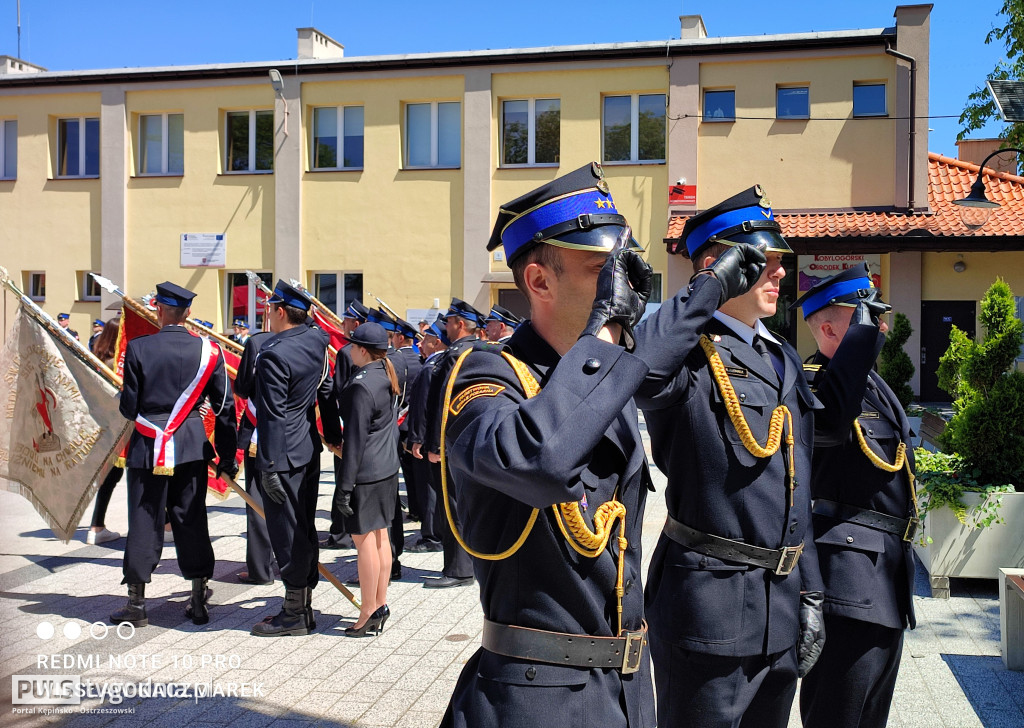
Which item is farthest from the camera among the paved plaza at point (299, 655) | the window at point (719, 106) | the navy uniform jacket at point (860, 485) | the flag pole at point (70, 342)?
the window at point (719, 106)

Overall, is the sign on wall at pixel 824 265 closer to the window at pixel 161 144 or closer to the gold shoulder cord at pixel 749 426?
the window at pixel 161 144

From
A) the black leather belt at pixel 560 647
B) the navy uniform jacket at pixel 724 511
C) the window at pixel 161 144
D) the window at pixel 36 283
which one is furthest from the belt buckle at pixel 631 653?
the window at pixel 36 283

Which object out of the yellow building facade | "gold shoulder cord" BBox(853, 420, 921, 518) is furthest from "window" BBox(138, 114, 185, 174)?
"gold shoulder cord" BBox(853, 420, 921, 518)

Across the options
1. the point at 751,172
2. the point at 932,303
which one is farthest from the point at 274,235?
the point at 932,303

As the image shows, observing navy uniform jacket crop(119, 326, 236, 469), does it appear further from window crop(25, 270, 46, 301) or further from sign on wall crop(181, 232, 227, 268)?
Result: window crop(25, 270, 46, 301)

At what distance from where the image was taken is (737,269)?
2.53 m

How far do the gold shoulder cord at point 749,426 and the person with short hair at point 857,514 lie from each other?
0.46 m

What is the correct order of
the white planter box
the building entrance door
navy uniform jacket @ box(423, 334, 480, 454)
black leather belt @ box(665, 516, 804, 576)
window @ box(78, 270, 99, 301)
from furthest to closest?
1. window @ box(78, 270, 99, 301)
2. the building entrance door
3. navy uniform jacket @ box(423, 334, 480, 454)
4. the white planter box
5. black leather belt @ box(665, 516, 804, 576)

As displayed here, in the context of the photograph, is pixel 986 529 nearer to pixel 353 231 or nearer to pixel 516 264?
pixel 516 264

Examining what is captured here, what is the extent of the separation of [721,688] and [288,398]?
4.31 meters

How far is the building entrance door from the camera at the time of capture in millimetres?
19984

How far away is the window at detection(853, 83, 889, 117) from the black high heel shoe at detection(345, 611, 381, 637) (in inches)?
688

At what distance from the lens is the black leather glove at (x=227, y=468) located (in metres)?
6.80

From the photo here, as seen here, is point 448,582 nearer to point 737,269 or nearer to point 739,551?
point 739,551
